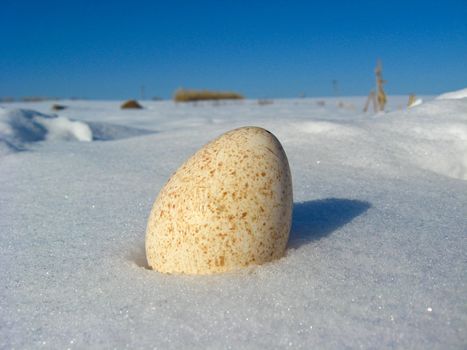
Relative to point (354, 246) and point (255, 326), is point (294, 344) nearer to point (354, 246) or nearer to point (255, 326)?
point (255, 326)

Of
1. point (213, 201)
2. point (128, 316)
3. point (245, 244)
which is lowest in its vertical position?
point (128, 316)

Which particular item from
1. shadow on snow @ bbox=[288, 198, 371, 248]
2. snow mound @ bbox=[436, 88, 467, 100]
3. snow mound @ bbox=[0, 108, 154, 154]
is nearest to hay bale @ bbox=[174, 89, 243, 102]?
snow mound @ bbox=[0, 108, 154, 154]

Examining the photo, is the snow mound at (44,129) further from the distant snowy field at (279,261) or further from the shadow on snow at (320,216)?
the shadow on snow at (320,216)

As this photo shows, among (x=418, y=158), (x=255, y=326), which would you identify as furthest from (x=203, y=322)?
(x=418, y=158)

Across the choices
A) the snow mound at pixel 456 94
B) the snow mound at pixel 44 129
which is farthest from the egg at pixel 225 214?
the snow mound at pixel 456 94

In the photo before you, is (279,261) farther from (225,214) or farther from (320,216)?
(320,216)

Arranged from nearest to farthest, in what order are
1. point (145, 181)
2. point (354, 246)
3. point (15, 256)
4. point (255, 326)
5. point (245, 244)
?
point (255, 326)
point (245, 244)
point (354, 246)
point (15, 256)
point (145, 181)
